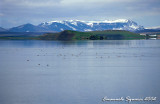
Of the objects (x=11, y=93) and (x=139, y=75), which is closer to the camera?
(x=11, y=93)

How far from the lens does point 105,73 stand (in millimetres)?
33469

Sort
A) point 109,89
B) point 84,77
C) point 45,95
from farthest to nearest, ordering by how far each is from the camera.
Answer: point 84,77
point 109,89
point 45,95

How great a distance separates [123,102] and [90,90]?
3.96 m

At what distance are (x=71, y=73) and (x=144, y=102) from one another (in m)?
14.2

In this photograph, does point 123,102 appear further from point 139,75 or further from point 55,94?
point 139,75

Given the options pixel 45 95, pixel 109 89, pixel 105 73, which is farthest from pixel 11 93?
pixel 105 73

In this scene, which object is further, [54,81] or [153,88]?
[54,81]

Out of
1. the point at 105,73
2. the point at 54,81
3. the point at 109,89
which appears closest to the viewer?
the point at 109,89

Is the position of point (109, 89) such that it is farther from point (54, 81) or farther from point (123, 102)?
point (54, 81)

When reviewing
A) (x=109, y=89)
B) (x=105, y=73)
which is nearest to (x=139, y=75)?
(x=105, y=73)

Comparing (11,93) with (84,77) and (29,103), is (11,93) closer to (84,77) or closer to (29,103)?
(29,103)

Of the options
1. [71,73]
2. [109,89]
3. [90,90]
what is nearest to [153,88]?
[109,89]

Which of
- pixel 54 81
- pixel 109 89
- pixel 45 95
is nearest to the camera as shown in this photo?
pixel 45 95

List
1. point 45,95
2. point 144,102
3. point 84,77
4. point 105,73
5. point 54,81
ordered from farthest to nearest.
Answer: point 105,73
point 84,77
point 54,81
point 45,95
point 144,102
